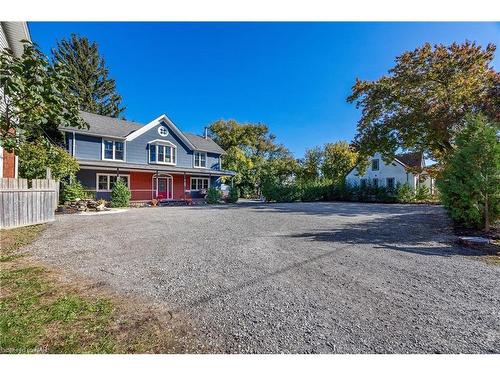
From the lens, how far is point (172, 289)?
3580mm

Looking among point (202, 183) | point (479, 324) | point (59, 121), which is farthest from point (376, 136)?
point (59, 121)

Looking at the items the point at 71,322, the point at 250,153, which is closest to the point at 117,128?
the point at 250,153

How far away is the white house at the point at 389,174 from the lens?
29344 millimetres

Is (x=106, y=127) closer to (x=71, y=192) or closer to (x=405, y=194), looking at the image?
(x=71, y=192)

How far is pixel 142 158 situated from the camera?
69.9ft

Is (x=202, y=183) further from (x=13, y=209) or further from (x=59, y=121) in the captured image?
(x=59, y=121)

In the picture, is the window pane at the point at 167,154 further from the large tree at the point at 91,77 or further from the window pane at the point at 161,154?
the large tree at the point at 91,77

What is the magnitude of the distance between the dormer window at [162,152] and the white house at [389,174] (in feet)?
74.3

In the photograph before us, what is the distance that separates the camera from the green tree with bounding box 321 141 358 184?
3397cm

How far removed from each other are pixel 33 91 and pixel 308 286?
4602 millimetres

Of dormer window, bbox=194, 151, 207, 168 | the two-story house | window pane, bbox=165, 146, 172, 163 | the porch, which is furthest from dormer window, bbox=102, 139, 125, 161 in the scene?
dormer window, bbox=194, 151, 207, 168

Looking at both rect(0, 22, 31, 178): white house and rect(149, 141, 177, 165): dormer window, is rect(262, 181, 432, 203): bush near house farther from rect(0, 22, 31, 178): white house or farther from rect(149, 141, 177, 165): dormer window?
rect(0, 22, 31, 178): white house

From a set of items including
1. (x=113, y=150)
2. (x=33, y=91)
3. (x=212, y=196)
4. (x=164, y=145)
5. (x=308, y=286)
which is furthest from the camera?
(x=164, y=145)

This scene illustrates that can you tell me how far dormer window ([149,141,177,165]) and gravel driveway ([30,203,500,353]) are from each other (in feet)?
50.2
